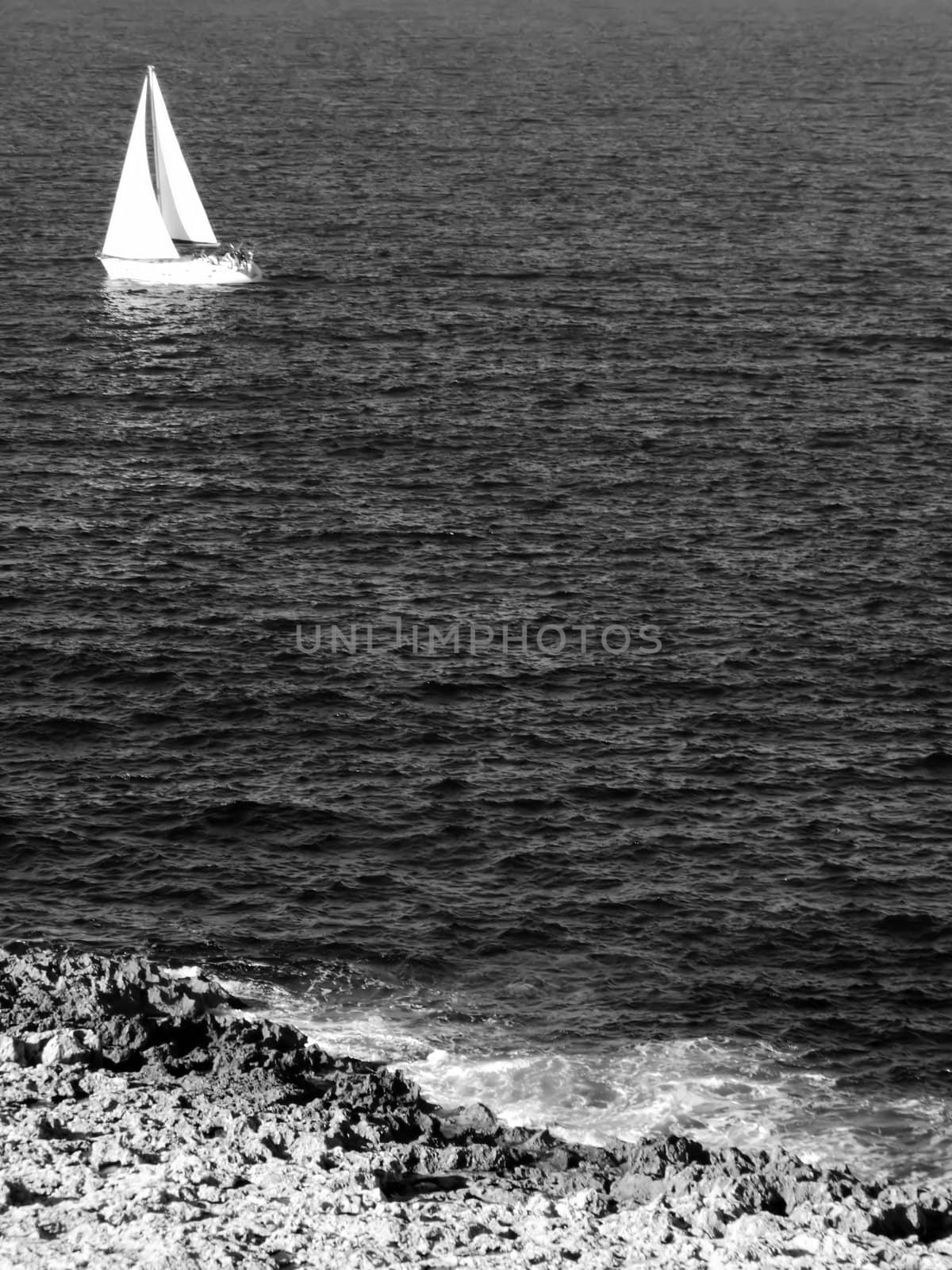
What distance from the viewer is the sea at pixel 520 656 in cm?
6681

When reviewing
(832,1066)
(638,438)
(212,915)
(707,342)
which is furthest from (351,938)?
(707,342)

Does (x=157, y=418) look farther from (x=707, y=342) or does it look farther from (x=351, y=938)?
(x=351, y=938)

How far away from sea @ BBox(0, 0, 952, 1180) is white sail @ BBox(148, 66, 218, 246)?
422cm

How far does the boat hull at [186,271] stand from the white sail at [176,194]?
5508 mm

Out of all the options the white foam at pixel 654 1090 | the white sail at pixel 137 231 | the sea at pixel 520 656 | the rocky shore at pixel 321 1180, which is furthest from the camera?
the white sail at pixel 137 231

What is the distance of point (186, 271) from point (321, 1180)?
107506mm

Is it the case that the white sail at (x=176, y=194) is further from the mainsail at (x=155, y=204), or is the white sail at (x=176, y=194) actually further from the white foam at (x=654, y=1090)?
the white foam at (x=654, y=1090)

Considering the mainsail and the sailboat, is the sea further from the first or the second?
the mainsail

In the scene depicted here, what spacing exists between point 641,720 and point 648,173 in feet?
346

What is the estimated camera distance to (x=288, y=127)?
200 m

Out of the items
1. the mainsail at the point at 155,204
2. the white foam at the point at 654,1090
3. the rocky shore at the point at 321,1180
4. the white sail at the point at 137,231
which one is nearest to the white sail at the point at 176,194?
the mainsail at the point at 155,204

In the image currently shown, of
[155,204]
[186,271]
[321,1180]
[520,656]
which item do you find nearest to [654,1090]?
[321,1180]

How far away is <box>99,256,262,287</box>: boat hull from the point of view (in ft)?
480

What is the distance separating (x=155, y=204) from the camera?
150375mm
